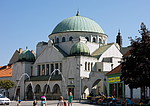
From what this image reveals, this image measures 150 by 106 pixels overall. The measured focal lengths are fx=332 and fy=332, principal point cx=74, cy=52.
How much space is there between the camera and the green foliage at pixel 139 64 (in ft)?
102

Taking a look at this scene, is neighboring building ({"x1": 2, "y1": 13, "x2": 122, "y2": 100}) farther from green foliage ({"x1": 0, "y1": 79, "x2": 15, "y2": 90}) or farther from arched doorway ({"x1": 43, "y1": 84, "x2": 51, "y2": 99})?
green foliage ({"x1": 0, "y1": 79, "x2": 15, "y2": 90})

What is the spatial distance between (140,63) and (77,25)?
42.6m

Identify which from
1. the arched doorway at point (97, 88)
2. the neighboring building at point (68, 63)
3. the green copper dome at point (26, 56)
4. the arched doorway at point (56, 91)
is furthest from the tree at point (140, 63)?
the green copper dome at point (26, 56)

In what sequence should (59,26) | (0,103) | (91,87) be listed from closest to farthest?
(0,103)
(91,87)
(59,26)

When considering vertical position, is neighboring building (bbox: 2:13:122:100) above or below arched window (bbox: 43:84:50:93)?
above

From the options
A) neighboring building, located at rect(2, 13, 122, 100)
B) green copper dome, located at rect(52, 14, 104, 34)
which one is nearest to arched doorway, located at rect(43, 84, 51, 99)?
neighboring building, located at rect(2, 13, 122, 100)

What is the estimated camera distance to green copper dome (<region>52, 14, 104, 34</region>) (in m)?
72.6

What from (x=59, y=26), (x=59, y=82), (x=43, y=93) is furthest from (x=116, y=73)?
(x=59, y=26)

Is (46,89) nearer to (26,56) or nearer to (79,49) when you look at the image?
(26,56)

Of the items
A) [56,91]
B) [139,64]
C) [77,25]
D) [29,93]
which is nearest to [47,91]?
[56,91]

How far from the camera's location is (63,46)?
7138 cm

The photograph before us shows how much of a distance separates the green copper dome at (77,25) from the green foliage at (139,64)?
4016 cm

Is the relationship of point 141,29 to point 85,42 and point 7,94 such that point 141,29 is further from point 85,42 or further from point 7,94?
point 7,94

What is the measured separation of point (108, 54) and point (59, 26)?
1328 cm
